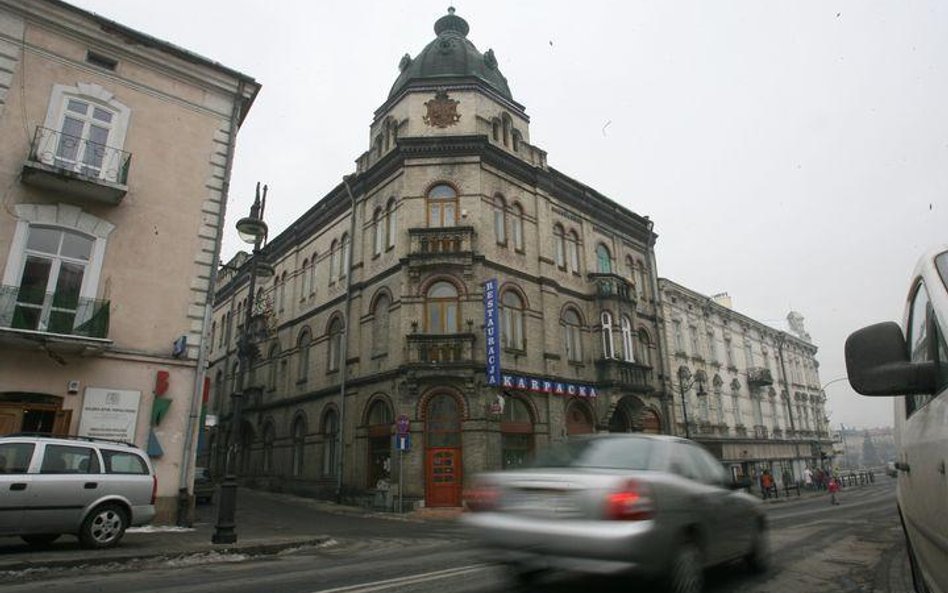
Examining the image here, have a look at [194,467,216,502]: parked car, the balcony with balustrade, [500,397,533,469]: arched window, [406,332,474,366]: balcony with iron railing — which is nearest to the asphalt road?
the balcony with balustrade

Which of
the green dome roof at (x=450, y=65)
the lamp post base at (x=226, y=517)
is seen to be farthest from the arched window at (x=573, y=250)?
the lamp post base at (x=226, y=517)

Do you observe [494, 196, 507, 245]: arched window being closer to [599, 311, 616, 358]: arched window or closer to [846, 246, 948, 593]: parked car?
[599, 311, 616, 358]: arched window

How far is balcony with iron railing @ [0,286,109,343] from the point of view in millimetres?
12242

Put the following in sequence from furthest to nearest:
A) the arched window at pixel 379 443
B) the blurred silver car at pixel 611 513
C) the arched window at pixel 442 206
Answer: the arched window at pixel 442 206, the arched window at pixel 379 443, the blurred silver car at pixel 611 513

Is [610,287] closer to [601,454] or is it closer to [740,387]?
[740,387]

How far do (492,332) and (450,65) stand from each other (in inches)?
527

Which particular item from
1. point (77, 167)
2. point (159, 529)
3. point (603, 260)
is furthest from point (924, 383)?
point (603, 260)

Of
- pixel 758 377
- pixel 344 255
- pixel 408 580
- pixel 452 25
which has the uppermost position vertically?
pixel 452 25

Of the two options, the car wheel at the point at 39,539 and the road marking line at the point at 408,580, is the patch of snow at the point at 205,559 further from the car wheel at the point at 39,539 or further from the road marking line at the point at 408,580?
the road marking line at the point at 408,580

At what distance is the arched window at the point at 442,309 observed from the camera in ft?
70.6

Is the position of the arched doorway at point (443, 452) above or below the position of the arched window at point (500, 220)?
below

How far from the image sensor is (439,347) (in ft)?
68.4

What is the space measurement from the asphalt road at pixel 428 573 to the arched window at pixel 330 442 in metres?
13.5

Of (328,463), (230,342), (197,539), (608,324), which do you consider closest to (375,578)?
(197,539)
